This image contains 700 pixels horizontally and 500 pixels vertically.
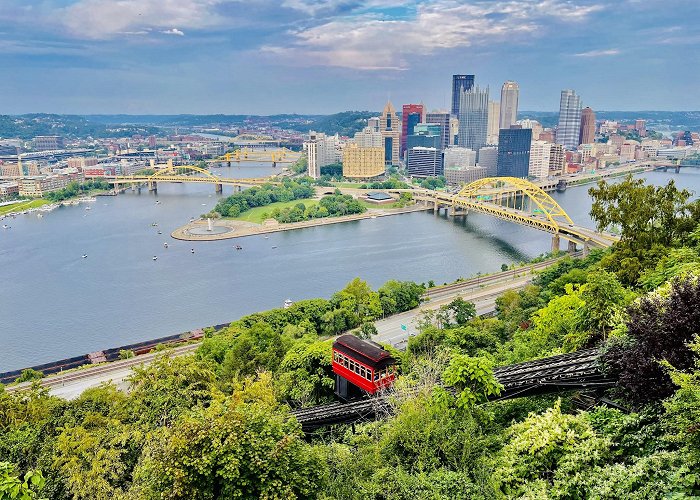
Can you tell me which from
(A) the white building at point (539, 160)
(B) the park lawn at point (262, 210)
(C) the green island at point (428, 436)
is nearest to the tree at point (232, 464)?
(C) the green island at point (428, 436)

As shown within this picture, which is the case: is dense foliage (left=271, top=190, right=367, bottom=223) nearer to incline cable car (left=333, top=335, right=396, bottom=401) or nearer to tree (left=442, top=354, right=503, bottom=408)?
incline cable car (left=333, top=335, right=396, bottom=401)

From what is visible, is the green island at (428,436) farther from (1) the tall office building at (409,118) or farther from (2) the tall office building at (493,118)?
(2) the tall office building at (493,118)

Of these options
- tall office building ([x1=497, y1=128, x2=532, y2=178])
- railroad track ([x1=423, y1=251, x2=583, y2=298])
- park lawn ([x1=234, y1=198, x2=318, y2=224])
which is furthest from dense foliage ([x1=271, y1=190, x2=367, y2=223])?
tall office building ([x1=497, y1=128, x2=532, y2=178])

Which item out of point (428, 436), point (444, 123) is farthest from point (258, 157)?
point (428, 436)

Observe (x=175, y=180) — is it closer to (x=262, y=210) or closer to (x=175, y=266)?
(x=262, y=210)

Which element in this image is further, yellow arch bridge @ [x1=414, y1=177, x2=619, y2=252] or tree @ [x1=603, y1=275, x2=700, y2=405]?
yellow arch bridge @ [x1=414, y1=177, x2=619, y2=252]
